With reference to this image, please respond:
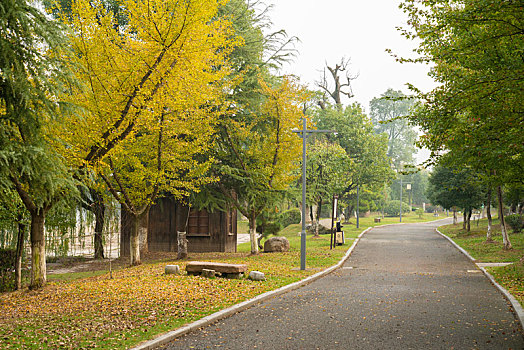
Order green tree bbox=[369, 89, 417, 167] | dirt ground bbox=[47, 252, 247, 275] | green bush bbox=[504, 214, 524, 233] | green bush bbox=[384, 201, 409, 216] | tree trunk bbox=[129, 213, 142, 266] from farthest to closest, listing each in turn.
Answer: green tree bbox=[369, 89, 417, 167]
green bush bbox=[384, 201, 409, 216]
green bush bbox=[504, 214, 524, 233]
dirt ground bbox=[47, 252, 247, 275]
tree trunk bbox=[129, 213, 142, 266]

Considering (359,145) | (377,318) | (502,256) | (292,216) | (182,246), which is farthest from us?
(292,216)

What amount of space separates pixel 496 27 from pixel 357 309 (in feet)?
21.7

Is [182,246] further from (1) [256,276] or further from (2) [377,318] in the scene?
(2) [377,318]

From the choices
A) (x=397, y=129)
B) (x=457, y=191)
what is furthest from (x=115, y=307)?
(x=397, y=129)

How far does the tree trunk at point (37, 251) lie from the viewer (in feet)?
41.7

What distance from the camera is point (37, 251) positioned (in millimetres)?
12789

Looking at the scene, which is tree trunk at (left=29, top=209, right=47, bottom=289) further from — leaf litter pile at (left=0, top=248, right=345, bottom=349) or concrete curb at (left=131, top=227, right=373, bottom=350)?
concrete curb at (left=131, top=227, right=373, bottom=350)

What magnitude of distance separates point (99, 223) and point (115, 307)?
563 inches

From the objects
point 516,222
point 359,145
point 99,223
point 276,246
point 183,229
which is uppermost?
point 359,145

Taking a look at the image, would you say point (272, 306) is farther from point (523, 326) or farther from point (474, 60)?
point (474, 60)

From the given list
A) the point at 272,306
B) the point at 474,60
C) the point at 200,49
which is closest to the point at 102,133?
the point at 200,49

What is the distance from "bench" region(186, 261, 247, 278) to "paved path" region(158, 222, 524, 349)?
2.23m

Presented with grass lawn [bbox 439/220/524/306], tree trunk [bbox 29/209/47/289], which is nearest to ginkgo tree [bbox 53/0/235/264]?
tree trunk [bbox 29/209/47/289]

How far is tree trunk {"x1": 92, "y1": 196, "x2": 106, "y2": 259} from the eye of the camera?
70.0 feet
